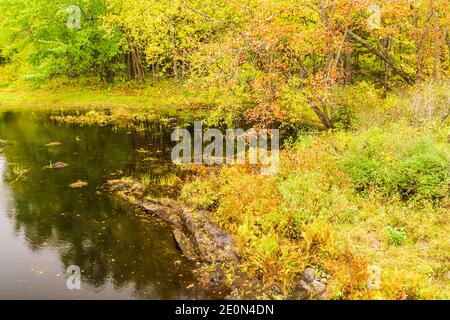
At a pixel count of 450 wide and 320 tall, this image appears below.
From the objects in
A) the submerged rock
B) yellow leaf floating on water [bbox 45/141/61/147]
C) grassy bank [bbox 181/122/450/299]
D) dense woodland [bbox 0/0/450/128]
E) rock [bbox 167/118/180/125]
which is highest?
dense woodland [bbox 0/0/450/128]

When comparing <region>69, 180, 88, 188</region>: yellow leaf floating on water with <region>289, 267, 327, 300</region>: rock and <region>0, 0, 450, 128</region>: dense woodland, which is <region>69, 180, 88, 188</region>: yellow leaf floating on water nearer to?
<region>0, 0, 450, 128</region>: dense woodland

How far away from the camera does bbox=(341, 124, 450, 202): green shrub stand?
12.5 m

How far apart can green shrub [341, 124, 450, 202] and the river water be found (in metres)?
6.36

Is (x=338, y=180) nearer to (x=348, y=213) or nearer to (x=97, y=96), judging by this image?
(x=348, y=213)

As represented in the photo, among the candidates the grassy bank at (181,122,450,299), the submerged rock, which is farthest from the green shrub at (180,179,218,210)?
the submerged rock

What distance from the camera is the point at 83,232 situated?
547 inches

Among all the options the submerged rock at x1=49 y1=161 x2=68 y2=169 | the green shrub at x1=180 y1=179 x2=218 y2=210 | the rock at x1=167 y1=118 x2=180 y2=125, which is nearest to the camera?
the green shrub at x1=180 y1=179 x2=218 y2=210

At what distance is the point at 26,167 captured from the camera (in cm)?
2070

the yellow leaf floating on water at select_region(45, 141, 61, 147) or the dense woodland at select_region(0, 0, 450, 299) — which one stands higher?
the dense woodland at select_region(0, 0, 450, 299)

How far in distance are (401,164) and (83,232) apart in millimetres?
10150

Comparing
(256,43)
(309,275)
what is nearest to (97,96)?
(256,43)

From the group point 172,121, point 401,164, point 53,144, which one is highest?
point 401,164
